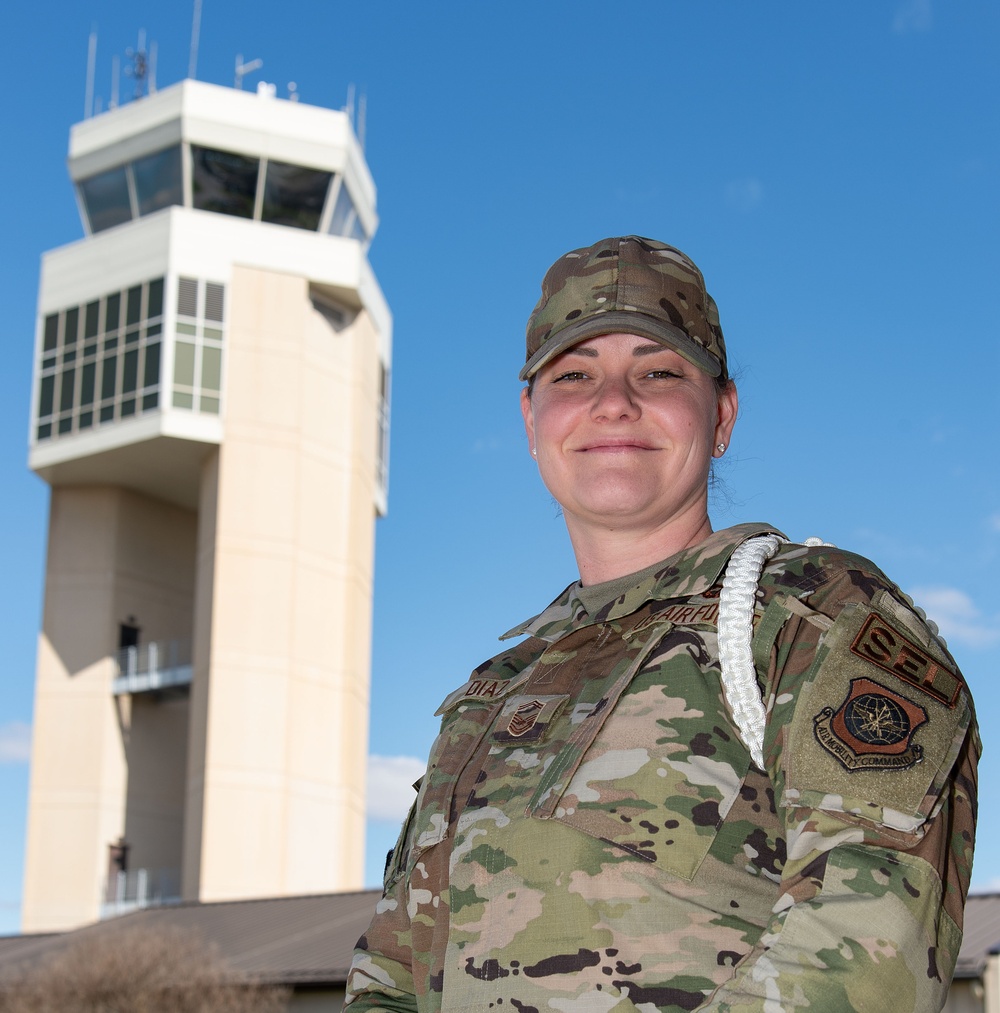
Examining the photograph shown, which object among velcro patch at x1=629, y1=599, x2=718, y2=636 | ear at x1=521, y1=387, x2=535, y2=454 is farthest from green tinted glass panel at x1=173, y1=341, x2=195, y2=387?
velcro patch at x1=629, y1=599, x2=718, y2=636

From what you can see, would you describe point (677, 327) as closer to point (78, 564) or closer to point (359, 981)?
point (359, 981)

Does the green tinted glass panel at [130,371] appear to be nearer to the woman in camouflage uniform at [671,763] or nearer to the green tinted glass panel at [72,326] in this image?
the green tinted glass panel at [72,326]

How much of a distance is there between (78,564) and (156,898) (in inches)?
372

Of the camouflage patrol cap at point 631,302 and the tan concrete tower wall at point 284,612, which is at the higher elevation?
the tan concrete tower wall at point 284,612

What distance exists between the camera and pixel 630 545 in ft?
8.92

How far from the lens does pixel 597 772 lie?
2205mm

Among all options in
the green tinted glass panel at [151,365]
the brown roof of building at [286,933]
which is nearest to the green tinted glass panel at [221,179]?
the green tinted glass panel at [151,365]

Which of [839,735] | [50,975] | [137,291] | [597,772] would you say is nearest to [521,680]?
[597,772]

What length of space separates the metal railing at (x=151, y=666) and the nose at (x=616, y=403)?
35008mm

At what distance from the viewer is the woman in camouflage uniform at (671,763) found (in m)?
1.88

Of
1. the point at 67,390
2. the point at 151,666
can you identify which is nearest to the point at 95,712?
the point at 151,666

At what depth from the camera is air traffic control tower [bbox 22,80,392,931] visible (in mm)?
35344

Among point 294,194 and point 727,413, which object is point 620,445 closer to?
point 727,413

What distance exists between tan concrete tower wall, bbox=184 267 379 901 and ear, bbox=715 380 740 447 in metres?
32.6
